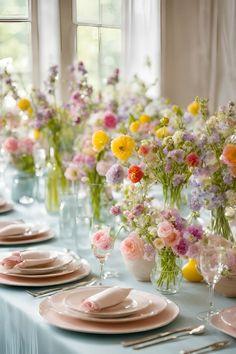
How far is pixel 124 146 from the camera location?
2.05 metres

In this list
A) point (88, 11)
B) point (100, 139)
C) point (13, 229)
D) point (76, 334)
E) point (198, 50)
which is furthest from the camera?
point (198, 50)

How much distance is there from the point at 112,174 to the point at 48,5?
285cm

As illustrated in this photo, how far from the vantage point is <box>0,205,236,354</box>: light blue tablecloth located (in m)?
1.72

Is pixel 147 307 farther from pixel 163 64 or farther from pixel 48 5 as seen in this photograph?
pixel 163 64

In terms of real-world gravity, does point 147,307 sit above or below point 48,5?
below

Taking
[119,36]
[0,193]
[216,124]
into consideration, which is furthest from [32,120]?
[119,36]

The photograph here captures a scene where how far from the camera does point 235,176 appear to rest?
1976 mm

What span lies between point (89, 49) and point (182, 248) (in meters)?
3.33

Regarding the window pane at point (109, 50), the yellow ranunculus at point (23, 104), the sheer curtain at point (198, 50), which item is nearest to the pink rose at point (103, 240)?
the yellow ranunculus at point (23, 104)

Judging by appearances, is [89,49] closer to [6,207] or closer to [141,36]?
[141,36]

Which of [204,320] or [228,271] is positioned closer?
[204,320]

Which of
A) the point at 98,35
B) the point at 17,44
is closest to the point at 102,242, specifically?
the point at 17,44

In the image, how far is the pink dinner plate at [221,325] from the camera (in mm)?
1741

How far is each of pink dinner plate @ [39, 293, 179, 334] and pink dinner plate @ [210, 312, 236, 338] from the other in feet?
0.32
